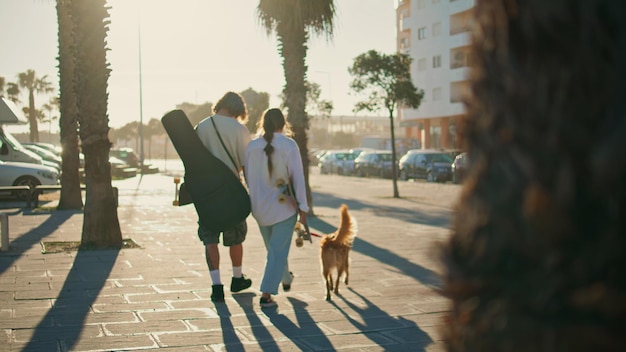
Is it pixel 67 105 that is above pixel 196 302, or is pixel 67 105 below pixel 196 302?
above

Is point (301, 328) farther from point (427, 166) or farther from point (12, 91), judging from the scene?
point (12, 91)

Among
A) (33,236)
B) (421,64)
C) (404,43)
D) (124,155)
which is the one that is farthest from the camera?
(404,43)

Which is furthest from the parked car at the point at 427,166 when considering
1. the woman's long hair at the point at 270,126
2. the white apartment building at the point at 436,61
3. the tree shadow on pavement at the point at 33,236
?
the woman's long hair at the point at 270,126

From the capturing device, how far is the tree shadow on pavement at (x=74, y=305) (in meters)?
5.66

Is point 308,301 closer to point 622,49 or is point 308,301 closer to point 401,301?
point 401,301

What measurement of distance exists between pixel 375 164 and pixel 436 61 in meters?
23.1

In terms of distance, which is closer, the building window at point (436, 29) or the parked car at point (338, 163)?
the parked car at point (338, 163)

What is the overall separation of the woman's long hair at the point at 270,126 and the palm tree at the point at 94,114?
4.73m

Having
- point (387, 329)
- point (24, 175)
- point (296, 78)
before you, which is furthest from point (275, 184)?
point (24, 175)

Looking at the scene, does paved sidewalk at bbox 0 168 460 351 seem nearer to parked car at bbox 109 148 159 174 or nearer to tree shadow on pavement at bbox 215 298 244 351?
tree shadow on pavement at bbox 215 298 244 351

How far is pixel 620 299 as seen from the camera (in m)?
1.53

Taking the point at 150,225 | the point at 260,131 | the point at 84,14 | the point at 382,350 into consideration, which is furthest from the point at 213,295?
the point at 150,225

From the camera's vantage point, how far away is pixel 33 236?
12891 millimetres

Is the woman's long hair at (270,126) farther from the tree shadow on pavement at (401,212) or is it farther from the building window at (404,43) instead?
the building window at (404,43)
